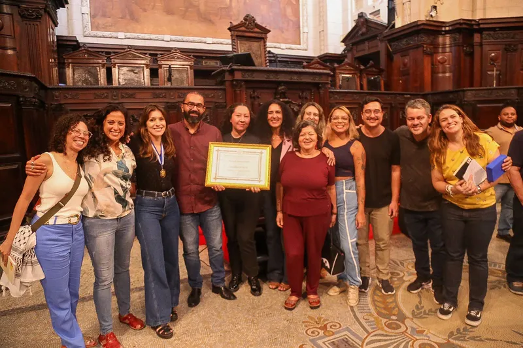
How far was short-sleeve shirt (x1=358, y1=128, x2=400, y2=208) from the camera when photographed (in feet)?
9.55

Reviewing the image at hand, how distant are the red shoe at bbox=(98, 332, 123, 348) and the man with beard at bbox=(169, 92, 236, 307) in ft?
2.23

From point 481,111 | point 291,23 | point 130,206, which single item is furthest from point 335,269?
point 291,23

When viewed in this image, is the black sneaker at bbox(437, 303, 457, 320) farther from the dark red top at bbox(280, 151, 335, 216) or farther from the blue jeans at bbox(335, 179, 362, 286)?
the dark red top at bbox(280, 151, 335, 216)

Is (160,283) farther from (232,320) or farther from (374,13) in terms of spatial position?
(374,13)

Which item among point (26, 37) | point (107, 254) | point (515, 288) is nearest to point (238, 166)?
point (107, 254)

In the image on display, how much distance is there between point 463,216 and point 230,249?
1.85 m

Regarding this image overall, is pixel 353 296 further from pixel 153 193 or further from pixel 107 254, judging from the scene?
pixel 107 254

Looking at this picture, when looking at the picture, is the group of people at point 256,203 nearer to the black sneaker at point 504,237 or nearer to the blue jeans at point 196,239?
the blue jeans at point 196,239

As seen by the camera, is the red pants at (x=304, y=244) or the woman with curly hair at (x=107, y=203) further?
the red pants at (x=304, y=244)

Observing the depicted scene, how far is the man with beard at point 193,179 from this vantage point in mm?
2742

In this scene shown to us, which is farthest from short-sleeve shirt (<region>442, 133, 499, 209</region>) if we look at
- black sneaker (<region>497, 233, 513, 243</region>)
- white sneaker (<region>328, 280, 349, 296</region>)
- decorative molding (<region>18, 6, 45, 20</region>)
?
decorative molding (<region>18, 6, 45, 20</region>)

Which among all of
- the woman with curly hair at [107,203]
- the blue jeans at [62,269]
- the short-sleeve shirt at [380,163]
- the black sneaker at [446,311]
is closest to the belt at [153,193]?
the woman with curly hair at [107,203]

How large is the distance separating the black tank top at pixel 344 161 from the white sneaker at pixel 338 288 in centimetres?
99

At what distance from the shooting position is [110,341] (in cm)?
237
